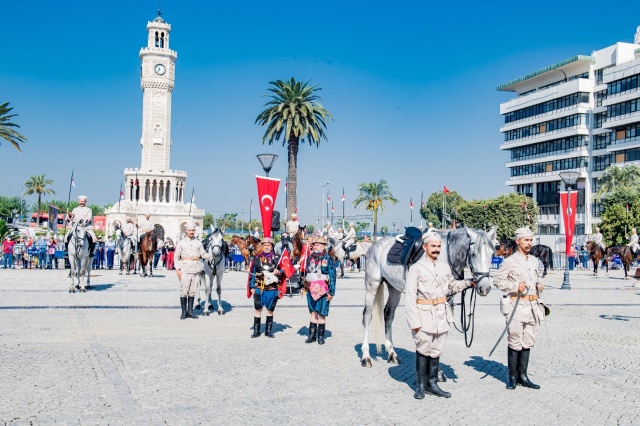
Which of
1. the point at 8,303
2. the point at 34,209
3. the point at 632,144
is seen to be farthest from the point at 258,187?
the point at 34,209

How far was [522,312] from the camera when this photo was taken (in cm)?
767

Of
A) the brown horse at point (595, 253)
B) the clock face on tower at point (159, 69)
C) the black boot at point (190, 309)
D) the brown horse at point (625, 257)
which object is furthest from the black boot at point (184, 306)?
the clock face on tower at point (159, 69)

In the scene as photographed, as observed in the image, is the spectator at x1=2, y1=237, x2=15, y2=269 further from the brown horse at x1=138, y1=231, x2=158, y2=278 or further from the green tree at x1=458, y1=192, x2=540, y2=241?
the green tree at x1=458, y1=192, x2=540, y2=241

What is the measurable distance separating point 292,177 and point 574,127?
50.3 meters

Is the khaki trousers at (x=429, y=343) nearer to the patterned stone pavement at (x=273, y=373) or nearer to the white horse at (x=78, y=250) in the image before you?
the patterned stone pavement at (x=273, y=373)

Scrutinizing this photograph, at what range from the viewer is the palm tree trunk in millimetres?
43875

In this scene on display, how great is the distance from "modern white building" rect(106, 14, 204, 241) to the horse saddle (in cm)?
9079

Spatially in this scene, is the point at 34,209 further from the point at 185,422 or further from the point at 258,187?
the point at 185,422

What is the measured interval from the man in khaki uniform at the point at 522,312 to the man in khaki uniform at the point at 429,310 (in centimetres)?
89

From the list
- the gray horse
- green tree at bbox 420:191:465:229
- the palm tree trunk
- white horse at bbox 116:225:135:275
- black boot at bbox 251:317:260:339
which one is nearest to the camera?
the gray horse

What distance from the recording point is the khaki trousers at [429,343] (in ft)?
23.4

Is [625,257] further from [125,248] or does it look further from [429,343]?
[429,343]

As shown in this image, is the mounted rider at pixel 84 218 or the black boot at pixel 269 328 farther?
→ the mounted rider at pixel 84 218

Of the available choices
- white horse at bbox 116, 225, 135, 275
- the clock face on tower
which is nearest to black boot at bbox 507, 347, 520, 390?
white horse at bbox 116, 225, 135, 275
